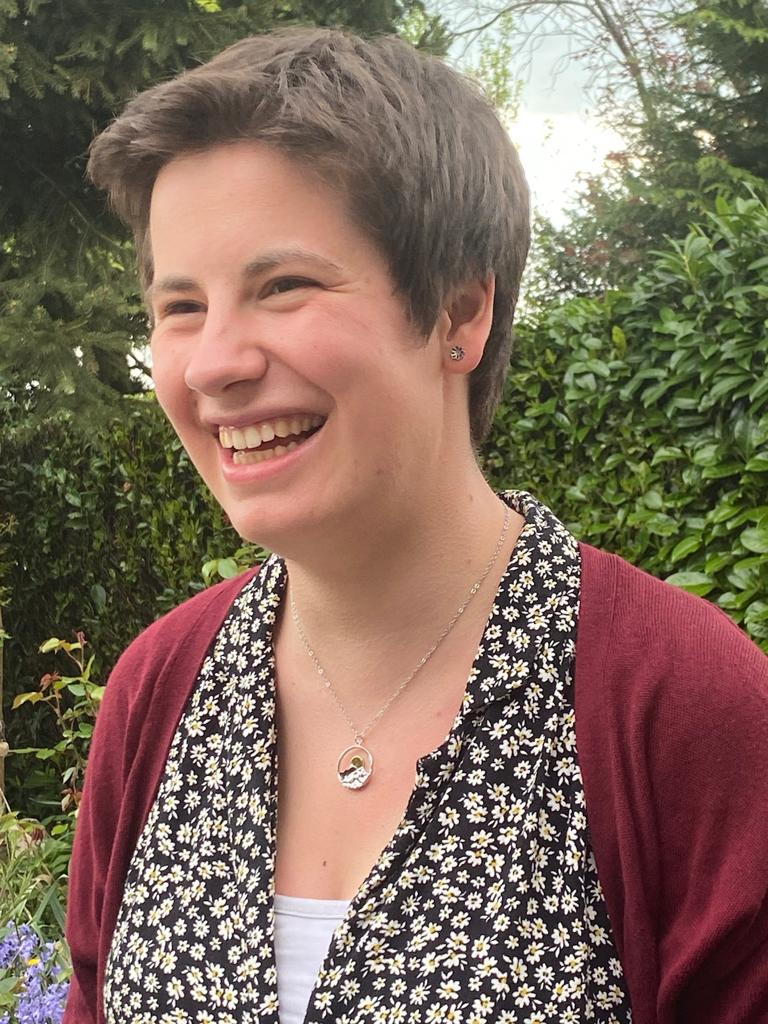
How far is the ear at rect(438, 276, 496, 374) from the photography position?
4.23 feet

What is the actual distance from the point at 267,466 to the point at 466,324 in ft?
1.04

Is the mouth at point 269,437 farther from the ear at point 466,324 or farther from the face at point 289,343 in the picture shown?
the ear at point 466,324

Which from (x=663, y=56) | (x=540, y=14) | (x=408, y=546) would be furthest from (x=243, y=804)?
(x=540, y=14)

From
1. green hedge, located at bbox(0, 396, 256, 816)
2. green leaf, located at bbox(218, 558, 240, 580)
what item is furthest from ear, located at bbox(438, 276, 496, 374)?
green hedge, located at bbox(0, 396, 256, 816)

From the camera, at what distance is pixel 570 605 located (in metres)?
1.30

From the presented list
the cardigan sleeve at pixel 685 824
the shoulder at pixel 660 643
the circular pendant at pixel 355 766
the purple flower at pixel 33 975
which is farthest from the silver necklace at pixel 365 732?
the purple flower at pixel 33 975

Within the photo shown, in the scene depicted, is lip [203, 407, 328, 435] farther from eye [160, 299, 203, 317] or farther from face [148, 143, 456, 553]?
eye [160, 299, 203, 317]

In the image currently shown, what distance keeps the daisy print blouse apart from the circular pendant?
0.33ft

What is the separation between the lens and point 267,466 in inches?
48.6

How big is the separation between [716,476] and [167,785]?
1.82 meters

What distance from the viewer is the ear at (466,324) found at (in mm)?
1288

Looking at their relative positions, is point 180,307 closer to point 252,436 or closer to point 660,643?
point 252,436

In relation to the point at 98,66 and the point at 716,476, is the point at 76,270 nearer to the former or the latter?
the point at 98,66

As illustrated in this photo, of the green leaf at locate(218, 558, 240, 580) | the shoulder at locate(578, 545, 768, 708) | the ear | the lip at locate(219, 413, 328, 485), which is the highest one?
the ear
